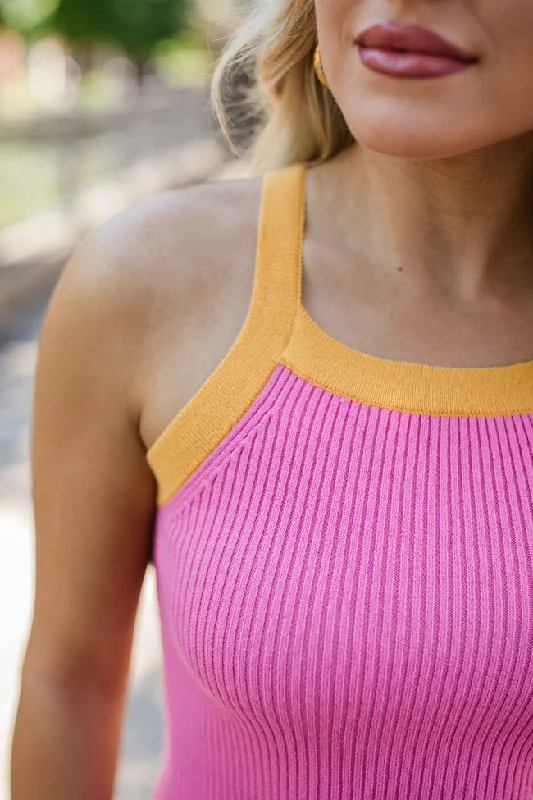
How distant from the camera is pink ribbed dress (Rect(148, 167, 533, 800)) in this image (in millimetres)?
1128

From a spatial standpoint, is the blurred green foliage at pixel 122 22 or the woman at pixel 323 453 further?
the blurred green foliage at pixel 122 22

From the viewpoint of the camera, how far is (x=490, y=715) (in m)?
1.15

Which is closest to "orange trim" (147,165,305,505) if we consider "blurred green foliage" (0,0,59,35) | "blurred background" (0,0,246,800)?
"blurred background" (0,0,246,800)

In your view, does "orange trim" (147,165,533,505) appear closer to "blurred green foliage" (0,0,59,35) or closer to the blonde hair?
the blonde hair

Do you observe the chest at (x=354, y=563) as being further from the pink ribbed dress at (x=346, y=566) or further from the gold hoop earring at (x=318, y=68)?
the gold hoop earring at (x=318, y=68)

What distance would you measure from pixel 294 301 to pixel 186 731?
0.62 metres

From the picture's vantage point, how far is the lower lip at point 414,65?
110 centimetres

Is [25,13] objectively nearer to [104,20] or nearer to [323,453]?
[104,20]

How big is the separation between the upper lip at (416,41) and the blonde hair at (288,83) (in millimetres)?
360

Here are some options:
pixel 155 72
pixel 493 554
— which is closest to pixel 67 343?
pixel 493 554

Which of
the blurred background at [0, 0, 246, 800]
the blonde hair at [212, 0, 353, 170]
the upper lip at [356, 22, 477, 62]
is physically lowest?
the blurred background at [0, 0, 246, 800]

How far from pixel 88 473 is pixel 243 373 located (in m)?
0.25

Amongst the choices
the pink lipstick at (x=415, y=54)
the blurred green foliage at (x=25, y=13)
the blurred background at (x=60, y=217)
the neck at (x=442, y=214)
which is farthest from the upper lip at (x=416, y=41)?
the blurred green foliage at (x=25, y=13)

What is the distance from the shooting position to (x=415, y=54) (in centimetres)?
110
